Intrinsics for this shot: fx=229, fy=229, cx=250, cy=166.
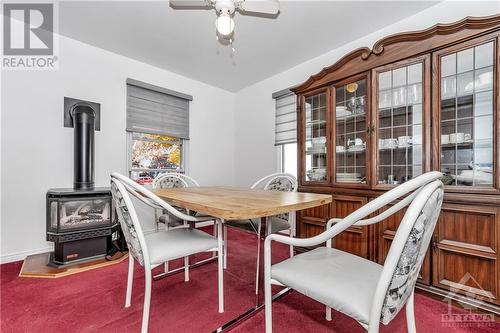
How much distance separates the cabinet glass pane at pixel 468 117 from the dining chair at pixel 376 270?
0.97m

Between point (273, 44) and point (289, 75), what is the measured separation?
28.5 inches

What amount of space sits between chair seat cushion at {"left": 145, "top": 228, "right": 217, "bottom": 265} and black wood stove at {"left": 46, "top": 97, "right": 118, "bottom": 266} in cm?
107

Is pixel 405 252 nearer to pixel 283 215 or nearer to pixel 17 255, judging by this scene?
pixel 283 215

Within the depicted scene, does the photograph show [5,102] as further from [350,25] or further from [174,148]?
[350,25]

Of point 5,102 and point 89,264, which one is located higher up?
point 5,102

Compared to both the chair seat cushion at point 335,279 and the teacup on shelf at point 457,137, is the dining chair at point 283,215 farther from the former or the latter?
the teacup on shelf at point 457,137

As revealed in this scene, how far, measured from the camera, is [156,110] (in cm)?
330

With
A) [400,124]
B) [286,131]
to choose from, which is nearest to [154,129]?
[286,131]

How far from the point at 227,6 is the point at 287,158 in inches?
90.9

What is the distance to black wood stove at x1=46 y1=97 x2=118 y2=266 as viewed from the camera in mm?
2127

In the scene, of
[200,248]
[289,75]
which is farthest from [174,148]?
[200,248]

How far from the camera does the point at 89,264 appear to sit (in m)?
2.18

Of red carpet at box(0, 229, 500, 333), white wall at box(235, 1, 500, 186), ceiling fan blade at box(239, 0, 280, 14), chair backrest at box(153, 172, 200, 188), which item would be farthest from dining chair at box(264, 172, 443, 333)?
white wall at box(235, 1, 500, 186)

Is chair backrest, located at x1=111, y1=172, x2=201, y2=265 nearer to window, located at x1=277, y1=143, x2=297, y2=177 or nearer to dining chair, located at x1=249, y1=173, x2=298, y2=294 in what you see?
dining chair, located at x1=249, y1=173, x2=298, y2=294
